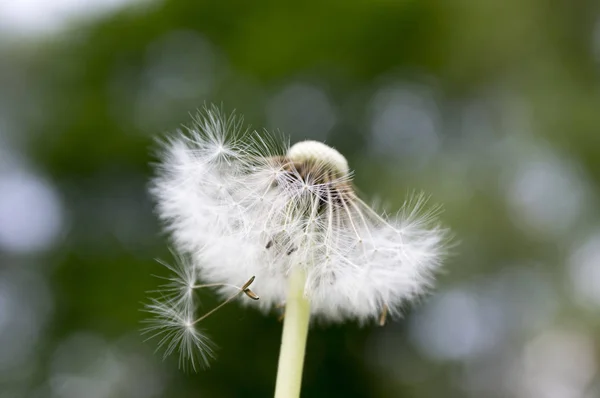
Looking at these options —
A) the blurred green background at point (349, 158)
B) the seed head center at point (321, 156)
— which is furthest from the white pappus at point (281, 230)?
the blurred green background at point (349, 158)

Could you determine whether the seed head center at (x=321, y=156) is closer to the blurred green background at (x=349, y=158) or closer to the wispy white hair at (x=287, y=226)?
the wispy white hair at (x=287, y=226)

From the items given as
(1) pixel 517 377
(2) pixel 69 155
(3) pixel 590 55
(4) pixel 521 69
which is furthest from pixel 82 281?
(3) pixel 590 55

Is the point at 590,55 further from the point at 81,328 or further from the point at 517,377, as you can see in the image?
the point at 81,328

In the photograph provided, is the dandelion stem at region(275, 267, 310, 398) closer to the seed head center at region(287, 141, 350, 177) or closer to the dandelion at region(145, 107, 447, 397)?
the dandelion at region(145, 107, 447, 397)

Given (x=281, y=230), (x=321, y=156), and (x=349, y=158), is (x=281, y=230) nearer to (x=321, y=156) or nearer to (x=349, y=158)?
(x=321, y=156)

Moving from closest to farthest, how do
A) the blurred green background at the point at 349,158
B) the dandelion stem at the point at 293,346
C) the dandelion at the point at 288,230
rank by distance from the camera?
1. the dandelion stem at the point at 293,346
2. the dandelion at the point at 288,230
3. the blurred green background at the point at 349,158

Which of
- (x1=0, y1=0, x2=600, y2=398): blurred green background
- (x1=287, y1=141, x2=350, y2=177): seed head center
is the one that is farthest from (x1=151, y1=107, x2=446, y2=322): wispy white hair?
(x1=0, y1=0, x2=600, y2=398): blurred green background

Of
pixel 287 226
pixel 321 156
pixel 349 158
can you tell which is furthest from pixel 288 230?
pixel 349 158

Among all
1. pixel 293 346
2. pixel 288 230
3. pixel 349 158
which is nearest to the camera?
pixel 293 346
